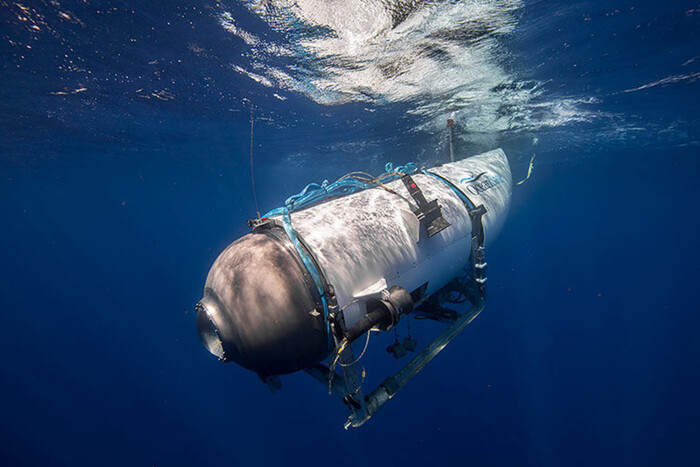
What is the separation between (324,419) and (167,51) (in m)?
17.2

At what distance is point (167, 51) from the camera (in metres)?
6.49

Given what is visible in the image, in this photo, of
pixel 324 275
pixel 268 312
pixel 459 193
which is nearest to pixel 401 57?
pixel 459 193

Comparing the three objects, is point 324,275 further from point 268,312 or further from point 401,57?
point 401,57

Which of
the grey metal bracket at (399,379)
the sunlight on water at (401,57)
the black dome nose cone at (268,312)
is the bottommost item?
the grey metal bracket at (399,379)

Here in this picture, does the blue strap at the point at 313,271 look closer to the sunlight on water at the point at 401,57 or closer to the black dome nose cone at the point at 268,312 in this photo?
the black dome nose cone at the point at 268,312

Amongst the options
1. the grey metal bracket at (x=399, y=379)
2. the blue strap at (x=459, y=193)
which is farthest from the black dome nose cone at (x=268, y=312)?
the blue strap at (x=459, y=193)

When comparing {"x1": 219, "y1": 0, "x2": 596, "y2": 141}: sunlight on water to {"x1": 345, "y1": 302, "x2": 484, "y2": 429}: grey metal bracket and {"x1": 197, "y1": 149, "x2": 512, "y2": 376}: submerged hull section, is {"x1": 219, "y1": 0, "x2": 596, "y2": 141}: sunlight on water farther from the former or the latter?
{"x1": 345, "y1": 302, "x2": 484, "y2": 429}: grey metal bracket

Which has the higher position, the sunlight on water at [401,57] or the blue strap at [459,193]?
the sunlight on water at [401,57]

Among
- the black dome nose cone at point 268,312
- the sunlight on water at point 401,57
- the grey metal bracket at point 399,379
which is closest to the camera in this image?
the black dome nose cone at point 268,312

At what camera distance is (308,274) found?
8.46 feet

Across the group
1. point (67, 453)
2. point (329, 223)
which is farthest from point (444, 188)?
point (67, 453)

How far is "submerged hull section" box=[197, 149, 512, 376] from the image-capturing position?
249 cm

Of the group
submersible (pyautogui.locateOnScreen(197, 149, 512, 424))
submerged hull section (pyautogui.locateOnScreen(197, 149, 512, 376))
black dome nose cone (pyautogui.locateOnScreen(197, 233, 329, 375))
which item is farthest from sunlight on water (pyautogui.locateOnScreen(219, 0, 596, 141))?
black dome nose cone (pyautogui.locateOnScreen(197, 233, 329, 375))

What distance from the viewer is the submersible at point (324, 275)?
2.50 meters
